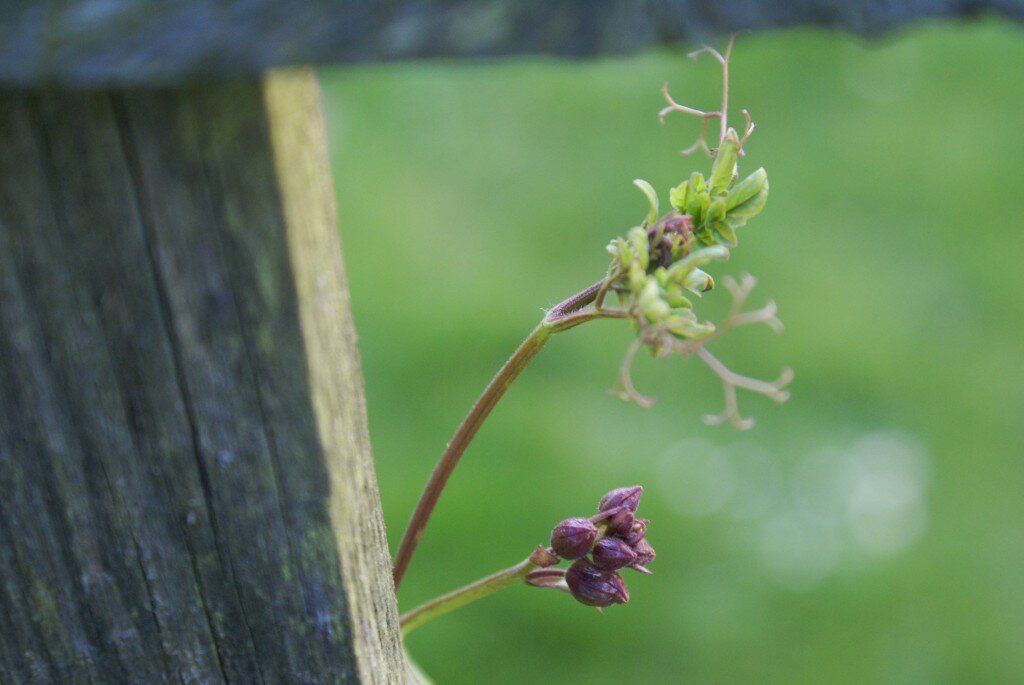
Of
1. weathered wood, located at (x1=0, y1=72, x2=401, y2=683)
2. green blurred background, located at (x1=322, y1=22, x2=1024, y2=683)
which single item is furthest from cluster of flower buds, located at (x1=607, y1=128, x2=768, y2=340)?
green blurred background, located at (x1=322, y1=22, x2=1024, y2=683)

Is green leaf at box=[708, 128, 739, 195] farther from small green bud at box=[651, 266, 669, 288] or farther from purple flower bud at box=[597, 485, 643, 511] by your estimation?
purple flower bud at box=[597, 485, 643, 511]

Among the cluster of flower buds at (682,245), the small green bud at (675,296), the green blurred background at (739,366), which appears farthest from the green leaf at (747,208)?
the green blurred background at (739,366)

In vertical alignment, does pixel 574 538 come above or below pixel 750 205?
below

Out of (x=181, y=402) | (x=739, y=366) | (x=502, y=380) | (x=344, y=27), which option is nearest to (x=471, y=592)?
(x=502, y=380)

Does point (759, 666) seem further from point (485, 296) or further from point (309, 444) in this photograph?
point (309, 444)

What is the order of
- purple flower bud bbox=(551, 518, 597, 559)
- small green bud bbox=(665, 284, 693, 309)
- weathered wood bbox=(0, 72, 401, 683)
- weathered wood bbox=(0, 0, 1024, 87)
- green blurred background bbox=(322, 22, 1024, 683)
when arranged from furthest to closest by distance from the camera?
green blurred background bbox=(322, 22, 1024, 683) → purple flower bud bbox=(551, 518, 597, 559) → small green bud bbox=(665, 284, 693, 309) → weathered wood bbox=(0, 72, 401, 683) → weathered wood bbox=(0, 0, 1024, 87)

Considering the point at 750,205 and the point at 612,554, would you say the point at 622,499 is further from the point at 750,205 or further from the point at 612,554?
the point at 750,205

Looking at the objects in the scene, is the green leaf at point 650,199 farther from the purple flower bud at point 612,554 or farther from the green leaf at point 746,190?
the purple flower bud at point 612,554
